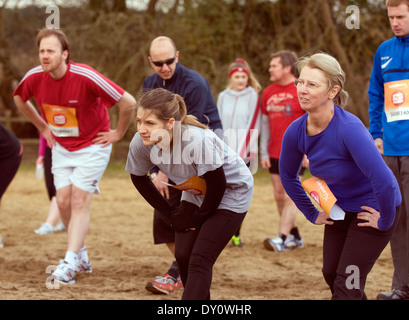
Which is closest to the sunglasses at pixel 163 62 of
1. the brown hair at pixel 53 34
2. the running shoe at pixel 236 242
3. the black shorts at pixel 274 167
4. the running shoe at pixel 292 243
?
the brown hair at pixel 53 34

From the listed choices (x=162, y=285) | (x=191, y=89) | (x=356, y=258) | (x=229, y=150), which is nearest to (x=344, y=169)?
(x=356, y=258)

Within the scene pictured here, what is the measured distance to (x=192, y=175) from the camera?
3531 millimetres

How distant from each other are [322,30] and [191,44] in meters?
3.33

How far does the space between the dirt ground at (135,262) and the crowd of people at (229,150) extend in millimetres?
256

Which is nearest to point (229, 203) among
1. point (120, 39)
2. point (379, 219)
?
point (379, 219)

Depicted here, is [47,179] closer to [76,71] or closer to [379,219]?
[76,71]

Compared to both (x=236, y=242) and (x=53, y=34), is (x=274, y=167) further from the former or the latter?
(x=53, y=34)

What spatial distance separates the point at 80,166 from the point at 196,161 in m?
2.07

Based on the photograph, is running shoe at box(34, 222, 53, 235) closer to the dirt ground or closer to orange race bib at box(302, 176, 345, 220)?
the dirt ground

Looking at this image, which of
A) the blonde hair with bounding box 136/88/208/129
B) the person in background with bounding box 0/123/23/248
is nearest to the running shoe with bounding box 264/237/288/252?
the person in background with bounding box 0/123/23/248

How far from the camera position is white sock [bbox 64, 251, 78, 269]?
5.00 metres

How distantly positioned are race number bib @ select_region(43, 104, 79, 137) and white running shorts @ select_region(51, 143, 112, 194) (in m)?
0.16

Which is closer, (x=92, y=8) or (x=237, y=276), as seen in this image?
(x=237, y=276)

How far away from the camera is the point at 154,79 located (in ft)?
16.2
